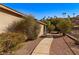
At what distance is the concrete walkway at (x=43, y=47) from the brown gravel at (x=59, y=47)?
6.3 inches

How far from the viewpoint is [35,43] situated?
33.8 feet

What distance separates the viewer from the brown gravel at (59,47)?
28.3 feet

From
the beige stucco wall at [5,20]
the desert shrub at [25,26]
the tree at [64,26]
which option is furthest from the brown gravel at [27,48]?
the tree at [64,26]

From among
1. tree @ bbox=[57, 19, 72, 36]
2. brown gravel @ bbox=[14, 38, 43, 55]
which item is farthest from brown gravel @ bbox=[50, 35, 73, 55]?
brown gravel @ bbox=[14, 38, 43, 55]

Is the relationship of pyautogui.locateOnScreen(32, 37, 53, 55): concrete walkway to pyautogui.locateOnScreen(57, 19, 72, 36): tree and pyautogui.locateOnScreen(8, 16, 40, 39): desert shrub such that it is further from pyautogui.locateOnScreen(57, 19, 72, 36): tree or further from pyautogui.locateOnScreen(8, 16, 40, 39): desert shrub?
pyautogui.locateOnScreen(8, 16, 40, 39): desert shrub

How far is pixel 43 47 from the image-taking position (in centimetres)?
934

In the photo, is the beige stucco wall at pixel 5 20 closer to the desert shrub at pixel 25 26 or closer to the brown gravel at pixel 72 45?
the desert shrub at pixel 25 26

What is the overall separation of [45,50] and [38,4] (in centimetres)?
178

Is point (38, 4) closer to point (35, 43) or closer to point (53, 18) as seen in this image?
point (53, 18)

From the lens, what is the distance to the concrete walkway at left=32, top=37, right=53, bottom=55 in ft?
28.8

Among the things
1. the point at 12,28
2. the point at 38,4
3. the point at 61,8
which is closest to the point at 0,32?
the point at 12,28

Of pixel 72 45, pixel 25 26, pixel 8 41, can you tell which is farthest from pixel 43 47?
pixel 25 26

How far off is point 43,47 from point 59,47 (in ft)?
2.29

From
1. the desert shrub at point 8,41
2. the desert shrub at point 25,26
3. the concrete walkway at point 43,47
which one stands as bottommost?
the concrete walkway at point 43,47
